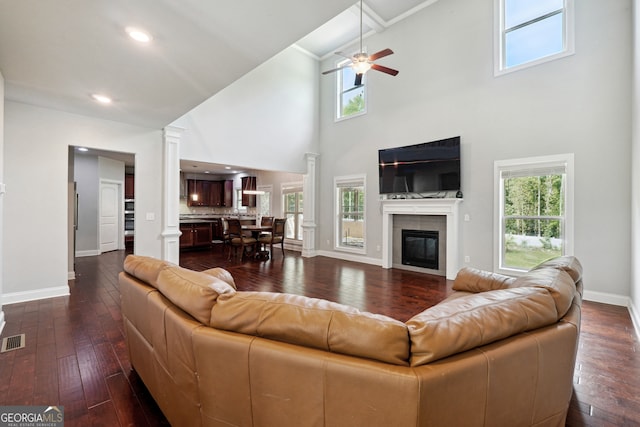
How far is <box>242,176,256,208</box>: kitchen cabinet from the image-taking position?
9.82m

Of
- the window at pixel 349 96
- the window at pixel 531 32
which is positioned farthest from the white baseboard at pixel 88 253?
the window at pixel 531 32

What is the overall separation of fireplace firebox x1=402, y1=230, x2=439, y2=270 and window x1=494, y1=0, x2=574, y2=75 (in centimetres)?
319

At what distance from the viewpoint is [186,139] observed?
215 inches

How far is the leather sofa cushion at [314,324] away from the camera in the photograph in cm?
97

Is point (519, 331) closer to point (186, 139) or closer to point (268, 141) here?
point (186, 139)

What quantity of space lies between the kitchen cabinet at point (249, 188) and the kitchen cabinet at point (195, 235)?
5.18ft

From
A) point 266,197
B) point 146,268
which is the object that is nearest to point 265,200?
point 266,197

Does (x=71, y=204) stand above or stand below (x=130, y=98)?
below

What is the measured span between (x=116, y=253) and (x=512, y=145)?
31.4 feet

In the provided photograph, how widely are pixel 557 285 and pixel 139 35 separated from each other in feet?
11.1

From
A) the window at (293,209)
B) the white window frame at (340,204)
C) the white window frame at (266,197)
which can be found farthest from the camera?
the white window frame at (266,197)

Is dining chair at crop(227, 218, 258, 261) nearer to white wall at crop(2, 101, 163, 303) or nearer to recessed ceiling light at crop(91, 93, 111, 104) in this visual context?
white wall at crop(2, 101, 163, 303)

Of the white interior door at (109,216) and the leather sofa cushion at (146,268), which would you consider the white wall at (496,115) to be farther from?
the white interior door at (109,216)

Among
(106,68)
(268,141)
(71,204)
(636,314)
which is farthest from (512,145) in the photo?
(71,204)
